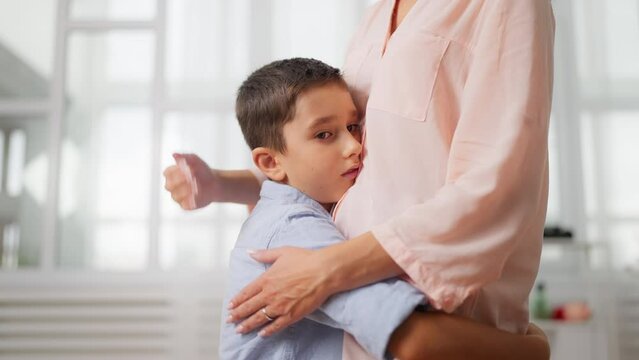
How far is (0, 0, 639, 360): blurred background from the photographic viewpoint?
115 inches

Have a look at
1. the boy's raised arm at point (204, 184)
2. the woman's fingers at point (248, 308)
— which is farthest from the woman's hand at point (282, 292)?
the boy's raised arm at point (204, 184)

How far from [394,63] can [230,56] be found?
7.43 feet

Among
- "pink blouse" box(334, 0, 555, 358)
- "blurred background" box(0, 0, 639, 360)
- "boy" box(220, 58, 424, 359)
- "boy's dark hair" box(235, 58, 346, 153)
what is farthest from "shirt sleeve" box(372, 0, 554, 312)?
"blurred background" box(0, 0, 639, 360)

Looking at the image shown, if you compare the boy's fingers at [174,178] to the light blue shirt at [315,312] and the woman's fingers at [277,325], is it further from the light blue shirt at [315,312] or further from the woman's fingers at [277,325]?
the woman's fingers at [277,325]

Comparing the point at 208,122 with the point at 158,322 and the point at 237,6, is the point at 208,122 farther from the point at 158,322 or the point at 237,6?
the point at 158,322

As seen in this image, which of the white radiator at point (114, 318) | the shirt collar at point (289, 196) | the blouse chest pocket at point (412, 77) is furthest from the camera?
the white radiator at point (114, 318)

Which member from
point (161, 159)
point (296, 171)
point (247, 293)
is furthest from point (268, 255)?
point (161, 159)

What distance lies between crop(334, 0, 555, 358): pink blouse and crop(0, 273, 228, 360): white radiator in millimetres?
2096

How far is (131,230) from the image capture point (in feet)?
9.92

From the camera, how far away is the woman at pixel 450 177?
79 cm

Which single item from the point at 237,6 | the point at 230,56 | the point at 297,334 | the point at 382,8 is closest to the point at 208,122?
the point at 230,56

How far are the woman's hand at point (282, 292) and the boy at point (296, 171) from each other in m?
0.02

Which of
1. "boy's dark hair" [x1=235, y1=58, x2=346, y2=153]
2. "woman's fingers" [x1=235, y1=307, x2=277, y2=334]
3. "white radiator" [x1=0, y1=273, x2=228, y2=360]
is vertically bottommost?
"white radiator" [x1=0, y1=273, x2=228, y2=360]

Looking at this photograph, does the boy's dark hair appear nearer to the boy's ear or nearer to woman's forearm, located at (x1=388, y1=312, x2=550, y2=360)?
the boy's ear
